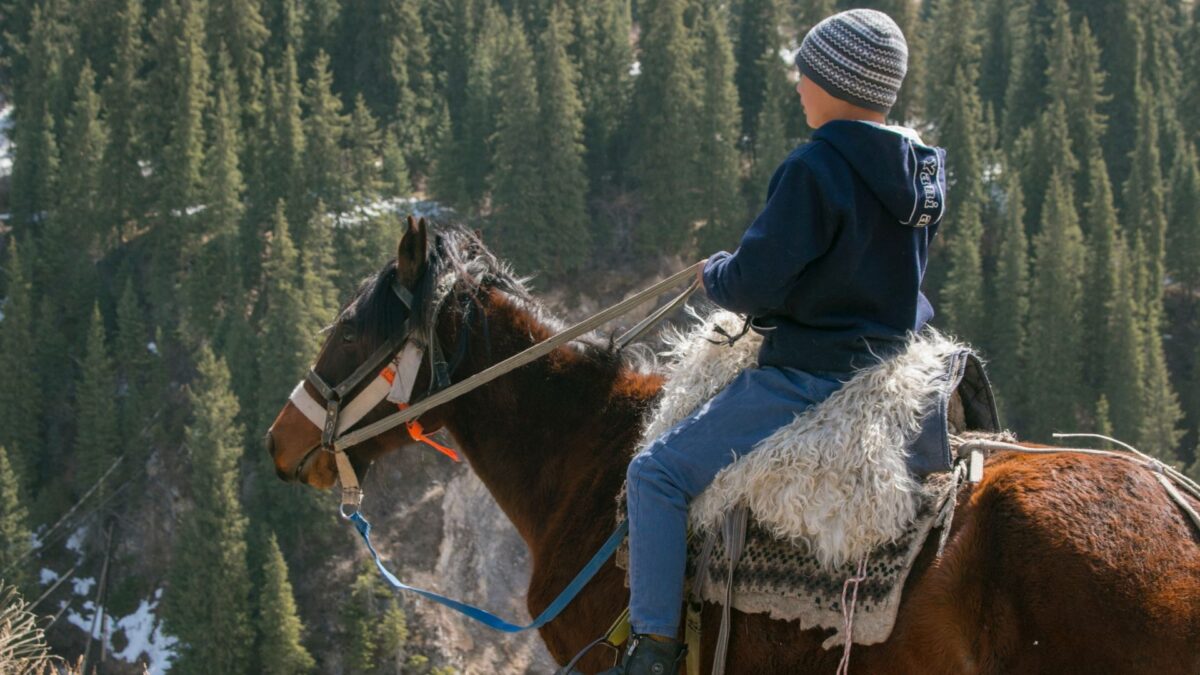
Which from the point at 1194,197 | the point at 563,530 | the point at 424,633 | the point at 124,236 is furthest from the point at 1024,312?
the point at 563,530

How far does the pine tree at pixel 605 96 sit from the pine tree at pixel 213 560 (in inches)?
846

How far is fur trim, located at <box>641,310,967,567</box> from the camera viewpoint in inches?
155

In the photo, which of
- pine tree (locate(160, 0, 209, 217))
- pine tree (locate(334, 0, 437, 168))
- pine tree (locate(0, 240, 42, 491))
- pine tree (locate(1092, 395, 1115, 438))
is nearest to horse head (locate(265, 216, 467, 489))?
pine tree (locate(1092, 395, 1115, 438))

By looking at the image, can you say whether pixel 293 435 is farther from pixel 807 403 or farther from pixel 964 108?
pixel 964 108

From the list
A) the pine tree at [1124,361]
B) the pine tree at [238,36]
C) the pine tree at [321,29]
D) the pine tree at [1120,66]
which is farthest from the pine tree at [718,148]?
the pine tree at [238,36]

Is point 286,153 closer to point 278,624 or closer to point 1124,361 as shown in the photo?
point 278,624

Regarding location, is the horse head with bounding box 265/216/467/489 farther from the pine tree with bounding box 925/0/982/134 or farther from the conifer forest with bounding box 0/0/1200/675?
the pine tree with bounding box 925/0/982/134

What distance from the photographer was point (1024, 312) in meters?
47.1

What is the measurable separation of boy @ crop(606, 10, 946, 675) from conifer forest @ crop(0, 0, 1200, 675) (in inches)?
1401

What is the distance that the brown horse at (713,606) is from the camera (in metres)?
3.52

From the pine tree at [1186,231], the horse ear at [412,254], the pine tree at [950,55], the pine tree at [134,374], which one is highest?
the horse ear at [412,254]

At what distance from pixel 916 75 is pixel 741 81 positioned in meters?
9.41

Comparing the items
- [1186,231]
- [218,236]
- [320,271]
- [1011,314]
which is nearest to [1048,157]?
[1186,231]

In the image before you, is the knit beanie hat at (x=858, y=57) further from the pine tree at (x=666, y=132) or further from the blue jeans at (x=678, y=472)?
the pine tree at (x=666, y=132)
